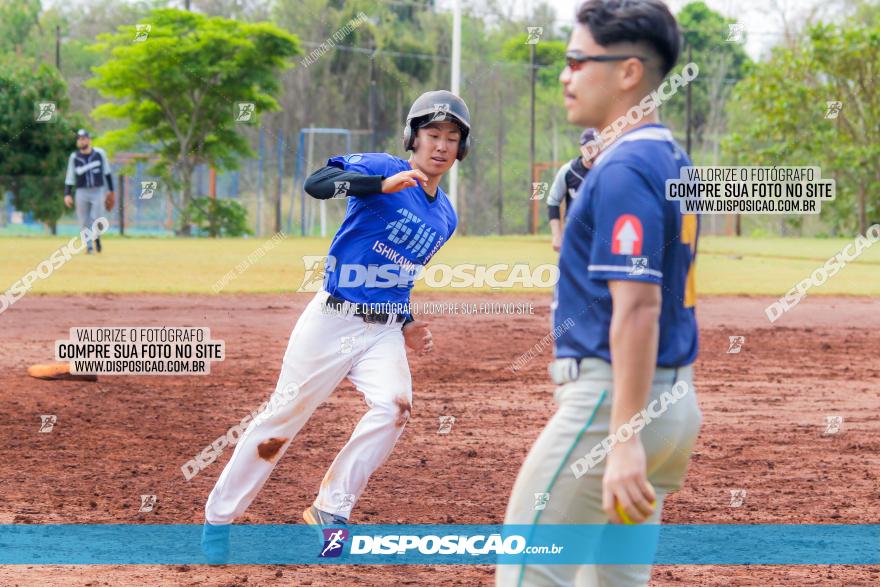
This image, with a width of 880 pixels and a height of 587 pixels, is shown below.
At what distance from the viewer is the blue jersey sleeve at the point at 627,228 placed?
261 cm

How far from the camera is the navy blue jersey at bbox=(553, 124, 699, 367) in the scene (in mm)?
2623

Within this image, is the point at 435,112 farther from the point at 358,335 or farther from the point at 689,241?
the point at 689,241

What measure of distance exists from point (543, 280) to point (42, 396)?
11.3 m

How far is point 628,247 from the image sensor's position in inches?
103

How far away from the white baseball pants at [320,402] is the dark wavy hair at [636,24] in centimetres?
261

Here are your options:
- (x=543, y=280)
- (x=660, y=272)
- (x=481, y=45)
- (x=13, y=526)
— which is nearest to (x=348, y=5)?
(x=481, y=45)

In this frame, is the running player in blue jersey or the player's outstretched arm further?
the running player in blue jersey

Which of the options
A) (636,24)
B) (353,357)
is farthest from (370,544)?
(636,24)

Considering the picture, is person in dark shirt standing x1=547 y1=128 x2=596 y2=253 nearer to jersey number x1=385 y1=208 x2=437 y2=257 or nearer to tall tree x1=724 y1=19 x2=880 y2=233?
jersey number x1=385 y1=208 x2=437 y2=257

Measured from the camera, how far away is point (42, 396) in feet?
30.9

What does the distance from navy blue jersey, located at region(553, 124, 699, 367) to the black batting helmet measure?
2364 mm

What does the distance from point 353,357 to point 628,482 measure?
2732 millimetres

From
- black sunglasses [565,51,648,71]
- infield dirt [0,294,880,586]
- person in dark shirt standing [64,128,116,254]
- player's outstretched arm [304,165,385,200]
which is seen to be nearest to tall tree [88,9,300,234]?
person in dark shirt standing [64,128,116,254]

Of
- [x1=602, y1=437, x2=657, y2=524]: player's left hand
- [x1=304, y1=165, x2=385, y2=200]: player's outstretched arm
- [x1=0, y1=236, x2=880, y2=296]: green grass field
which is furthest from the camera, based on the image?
[x1=0, y1=236, x2=880, y2=296]: green grass field
